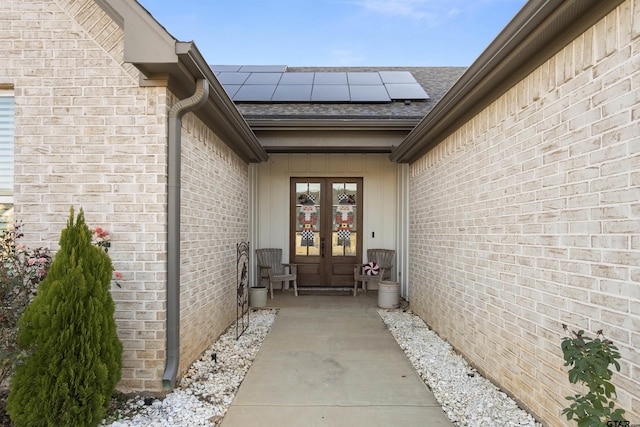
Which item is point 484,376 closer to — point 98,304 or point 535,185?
point 535,185

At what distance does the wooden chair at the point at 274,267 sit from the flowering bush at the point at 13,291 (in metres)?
4.54

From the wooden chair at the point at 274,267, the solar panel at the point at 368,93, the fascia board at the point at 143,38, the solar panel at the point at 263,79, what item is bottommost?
the wooden chair at the point at 274,267

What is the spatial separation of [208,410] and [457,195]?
3.13m

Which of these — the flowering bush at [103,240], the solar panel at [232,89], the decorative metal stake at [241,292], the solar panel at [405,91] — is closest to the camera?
the flowering bush at [103,240]

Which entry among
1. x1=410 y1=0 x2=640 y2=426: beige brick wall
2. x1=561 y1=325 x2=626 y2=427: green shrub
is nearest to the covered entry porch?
x1=410 y1=0 x2=640 y2=426: beige brick wall

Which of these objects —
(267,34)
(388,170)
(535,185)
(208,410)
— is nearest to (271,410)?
(208,410)

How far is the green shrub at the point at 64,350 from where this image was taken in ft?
7.48

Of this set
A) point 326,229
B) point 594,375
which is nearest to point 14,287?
point 594,375

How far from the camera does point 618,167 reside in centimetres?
188

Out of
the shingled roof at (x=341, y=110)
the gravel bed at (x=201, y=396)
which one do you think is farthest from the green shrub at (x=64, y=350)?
the shingled roof at (x=341, y=110)

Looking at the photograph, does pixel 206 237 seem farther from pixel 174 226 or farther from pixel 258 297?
pixel 258 297

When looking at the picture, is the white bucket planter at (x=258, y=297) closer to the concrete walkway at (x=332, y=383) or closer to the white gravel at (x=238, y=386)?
the concrete walkway at (x=332, y=383)

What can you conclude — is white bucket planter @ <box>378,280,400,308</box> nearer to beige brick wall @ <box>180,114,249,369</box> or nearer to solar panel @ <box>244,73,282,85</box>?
beige brick wall @ <box>180,114,249,369</box>

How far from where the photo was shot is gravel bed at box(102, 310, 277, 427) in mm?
2629
